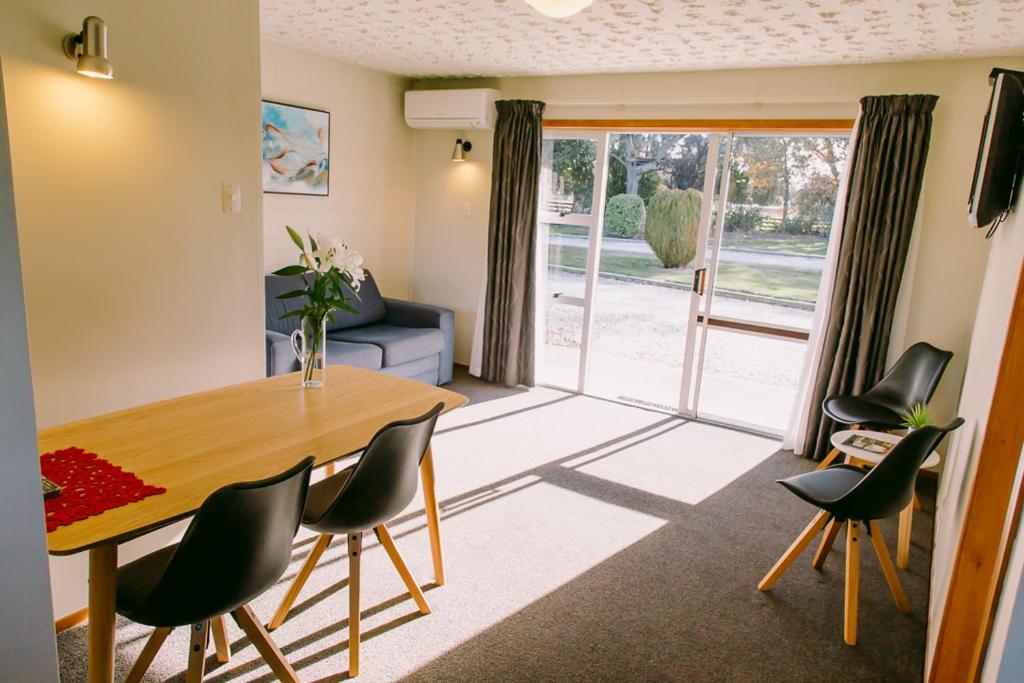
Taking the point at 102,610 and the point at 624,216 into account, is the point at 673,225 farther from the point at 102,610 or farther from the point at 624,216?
the point at 102,610

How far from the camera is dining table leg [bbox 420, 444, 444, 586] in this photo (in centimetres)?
252

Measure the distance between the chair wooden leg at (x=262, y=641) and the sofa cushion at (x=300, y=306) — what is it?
2.39m

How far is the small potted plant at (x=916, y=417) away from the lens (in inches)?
128

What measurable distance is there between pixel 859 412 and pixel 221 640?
331 cm

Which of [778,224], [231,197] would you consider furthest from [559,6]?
[778,224]

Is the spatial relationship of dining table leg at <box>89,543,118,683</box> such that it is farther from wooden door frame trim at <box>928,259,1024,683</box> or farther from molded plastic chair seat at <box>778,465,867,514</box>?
molded plastic chair seat at <box>778,465,867,514</box>

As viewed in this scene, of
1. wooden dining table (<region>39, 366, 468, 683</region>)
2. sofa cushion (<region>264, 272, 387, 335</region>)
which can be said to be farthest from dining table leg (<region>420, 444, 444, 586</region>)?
sofa cushion (<region>264, 272, 387, 335</region>)

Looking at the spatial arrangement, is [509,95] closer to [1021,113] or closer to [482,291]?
[482,291]

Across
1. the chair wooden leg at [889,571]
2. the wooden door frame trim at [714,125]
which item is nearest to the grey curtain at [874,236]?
the wooden door frame trim at [714,125]

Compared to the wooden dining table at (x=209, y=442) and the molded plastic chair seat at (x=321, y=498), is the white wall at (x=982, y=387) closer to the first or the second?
the wooden dining table at (x=209, y=442)

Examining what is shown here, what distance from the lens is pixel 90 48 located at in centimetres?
206

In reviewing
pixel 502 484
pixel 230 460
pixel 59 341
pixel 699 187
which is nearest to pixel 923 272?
pixel 699 187

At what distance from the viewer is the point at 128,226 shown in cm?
240

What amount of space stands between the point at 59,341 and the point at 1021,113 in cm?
347
